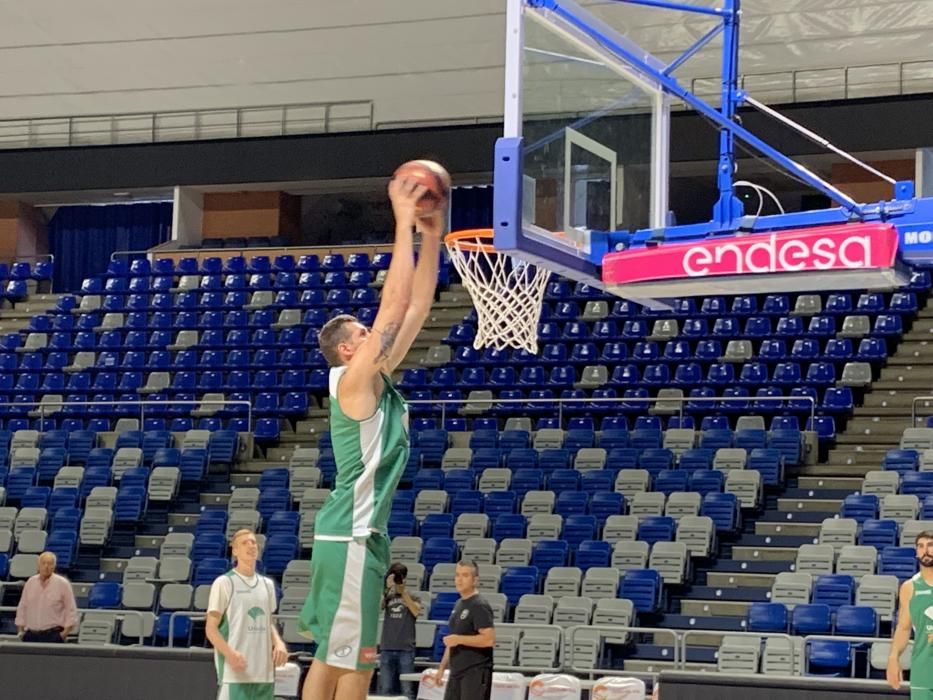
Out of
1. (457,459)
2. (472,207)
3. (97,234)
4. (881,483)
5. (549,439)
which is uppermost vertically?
(472,207)

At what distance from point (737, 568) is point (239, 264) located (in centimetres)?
1064

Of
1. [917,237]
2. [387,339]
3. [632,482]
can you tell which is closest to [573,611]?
[632,482]

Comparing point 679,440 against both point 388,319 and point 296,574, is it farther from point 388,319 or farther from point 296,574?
point 388,319

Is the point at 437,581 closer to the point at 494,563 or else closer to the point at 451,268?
the point at 494,563

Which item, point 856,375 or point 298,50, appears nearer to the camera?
point 856,375

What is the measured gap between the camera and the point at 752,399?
56.9ft

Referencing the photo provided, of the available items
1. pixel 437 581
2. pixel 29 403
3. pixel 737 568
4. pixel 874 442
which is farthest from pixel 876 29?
pixel 29 403

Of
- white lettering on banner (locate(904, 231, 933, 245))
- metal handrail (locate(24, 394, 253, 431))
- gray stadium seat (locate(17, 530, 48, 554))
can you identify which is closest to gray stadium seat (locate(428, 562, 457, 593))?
gray stadium seat (locate(17, 530, 48, 554))

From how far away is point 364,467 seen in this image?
5.19 m

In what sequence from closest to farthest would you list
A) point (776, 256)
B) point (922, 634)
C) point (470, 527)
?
point (776, 256)
point (922, 634)
point (470, 527)

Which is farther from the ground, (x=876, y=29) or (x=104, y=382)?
(x=876, y=29)

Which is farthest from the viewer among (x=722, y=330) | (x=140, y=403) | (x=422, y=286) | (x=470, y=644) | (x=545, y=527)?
(x=140, y=403)

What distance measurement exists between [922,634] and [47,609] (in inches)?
334

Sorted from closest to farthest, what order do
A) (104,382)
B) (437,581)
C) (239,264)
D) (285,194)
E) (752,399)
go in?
(437,581) < (752,399) < (104,382) < (239,264) < (285,194)
